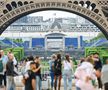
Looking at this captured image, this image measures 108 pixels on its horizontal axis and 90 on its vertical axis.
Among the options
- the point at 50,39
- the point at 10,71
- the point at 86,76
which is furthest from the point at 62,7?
the point at 50,39

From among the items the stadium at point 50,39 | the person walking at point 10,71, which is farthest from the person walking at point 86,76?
the stadium at point 50,39

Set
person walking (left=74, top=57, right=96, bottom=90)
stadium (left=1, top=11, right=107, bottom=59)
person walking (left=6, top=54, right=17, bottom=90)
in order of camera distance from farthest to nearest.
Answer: stadium (left=1, top=11, right=107, bottom=59), person walking (left=6, top=54, right=17, bottom=90), person walking (left=74, top=57, right=96, bottom=90)

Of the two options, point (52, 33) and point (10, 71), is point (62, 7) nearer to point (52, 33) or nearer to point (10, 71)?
point (10, 71)

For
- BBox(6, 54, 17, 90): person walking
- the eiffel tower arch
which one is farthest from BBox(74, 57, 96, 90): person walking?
the eiffel tower arch

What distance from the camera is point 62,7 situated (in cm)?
3544

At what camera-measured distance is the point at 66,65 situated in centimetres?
2317

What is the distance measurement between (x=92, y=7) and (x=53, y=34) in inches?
2942

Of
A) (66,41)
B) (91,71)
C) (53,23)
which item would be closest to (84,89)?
(91,71)

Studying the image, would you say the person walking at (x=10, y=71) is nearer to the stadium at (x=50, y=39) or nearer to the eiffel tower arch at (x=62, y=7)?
the eiffel tower arch at (x=62, y=7)

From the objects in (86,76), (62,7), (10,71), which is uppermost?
(62,7)

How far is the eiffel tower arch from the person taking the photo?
115 feet

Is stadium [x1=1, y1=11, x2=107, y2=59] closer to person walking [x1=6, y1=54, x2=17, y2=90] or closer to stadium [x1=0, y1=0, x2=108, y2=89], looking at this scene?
stadium [x1=0, y1=0, x2=108, y2=89]

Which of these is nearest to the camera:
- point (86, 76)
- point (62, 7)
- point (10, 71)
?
point (86, 76)

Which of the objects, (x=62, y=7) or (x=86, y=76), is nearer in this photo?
(x=86, y=76)
